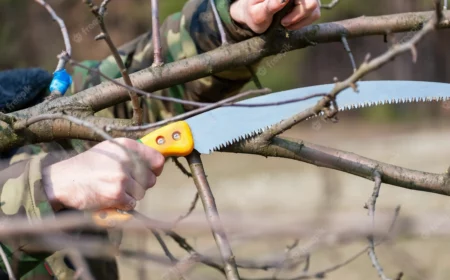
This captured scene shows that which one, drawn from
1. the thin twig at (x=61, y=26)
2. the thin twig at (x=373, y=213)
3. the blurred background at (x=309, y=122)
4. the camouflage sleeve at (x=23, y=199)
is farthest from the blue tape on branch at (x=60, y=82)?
the blurred background at (x=309, y=122)

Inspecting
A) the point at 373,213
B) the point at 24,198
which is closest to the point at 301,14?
the point at 373,213

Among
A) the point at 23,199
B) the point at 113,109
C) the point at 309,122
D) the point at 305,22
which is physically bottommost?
the point at 309,122

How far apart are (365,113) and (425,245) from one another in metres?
2.66

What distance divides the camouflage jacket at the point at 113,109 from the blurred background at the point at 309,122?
66.6 inches

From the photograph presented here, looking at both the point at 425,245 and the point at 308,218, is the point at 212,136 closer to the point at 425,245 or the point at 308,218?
the point at 308,218

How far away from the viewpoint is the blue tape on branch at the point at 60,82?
40.1 inches

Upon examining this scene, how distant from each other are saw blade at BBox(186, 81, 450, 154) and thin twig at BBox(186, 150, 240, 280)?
3 centimetres

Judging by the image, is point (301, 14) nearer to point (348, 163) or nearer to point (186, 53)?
point (348, 163)

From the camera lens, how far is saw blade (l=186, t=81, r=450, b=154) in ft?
2.99

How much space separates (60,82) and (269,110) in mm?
358

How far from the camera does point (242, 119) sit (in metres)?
0.93

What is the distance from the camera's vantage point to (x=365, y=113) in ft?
17.1

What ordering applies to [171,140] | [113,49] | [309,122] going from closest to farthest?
[113,49] < [171,140] < [309,122]

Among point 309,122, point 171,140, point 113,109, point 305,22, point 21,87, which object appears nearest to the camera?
point 171,140
